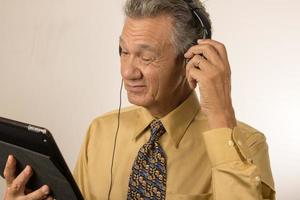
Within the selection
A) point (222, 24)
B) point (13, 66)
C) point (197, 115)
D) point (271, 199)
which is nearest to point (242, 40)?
point (222, 24)

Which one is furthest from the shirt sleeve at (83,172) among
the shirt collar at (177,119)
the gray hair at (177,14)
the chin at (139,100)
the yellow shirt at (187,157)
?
the gray hair at (177,14)

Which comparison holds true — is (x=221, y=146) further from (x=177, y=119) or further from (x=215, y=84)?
(x=177, y=119)

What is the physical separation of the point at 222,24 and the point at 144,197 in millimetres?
822

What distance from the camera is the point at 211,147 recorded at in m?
0.97

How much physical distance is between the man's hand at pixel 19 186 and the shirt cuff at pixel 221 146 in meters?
0.39

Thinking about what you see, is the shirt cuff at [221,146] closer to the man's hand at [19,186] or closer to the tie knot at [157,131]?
the tie knot at [157,131]

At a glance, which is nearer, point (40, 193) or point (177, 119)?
point (40, 193)

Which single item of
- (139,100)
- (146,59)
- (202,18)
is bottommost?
(139,100)

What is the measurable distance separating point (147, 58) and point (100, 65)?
0.80 metres

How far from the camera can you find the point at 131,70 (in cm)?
112

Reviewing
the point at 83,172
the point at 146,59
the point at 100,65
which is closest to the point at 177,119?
the point at 146,59

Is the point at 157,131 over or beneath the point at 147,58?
beneath

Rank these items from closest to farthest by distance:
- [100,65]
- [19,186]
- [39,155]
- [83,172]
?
[39,155] → [19,186] → [83,172] → [100,65]

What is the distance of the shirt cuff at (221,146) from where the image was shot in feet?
3.12
